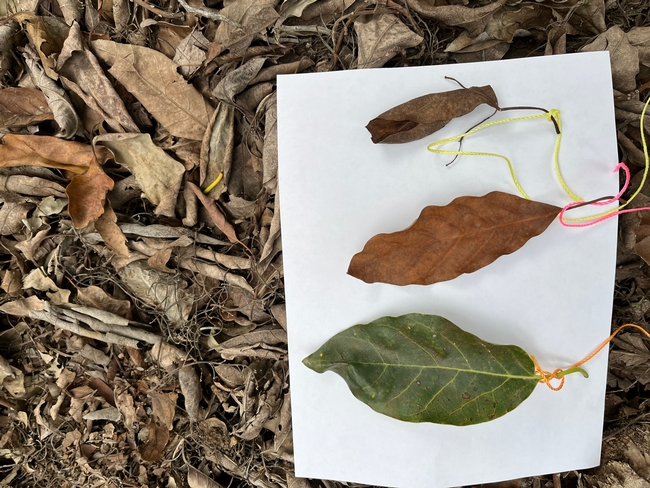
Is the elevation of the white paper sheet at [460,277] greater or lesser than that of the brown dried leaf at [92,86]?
lesser

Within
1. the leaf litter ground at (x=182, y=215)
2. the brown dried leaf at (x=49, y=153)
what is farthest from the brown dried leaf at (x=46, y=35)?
the brown dried leaf at (x=49, y=153)

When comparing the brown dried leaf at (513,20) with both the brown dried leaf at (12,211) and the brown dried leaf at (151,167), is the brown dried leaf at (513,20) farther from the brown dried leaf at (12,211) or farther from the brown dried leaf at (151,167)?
the brown dried leaf at (12,211)

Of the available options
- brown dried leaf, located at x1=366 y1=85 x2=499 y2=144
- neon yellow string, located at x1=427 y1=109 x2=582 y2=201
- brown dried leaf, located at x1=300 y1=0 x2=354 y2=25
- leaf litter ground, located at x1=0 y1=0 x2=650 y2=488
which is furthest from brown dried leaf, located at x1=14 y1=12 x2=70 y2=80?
neon yellow string, located at x1=427 y1=109 x2=582 y2=201

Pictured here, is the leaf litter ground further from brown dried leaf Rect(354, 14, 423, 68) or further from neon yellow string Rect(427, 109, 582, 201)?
neon yellow string Rect(427, 109, 582, 201)

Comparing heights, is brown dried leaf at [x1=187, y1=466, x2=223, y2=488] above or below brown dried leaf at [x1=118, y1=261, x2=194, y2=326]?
below

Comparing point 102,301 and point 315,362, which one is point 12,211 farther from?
point 315,362

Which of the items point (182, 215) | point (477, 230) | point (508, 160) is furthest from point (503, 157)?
point (182, 215)
